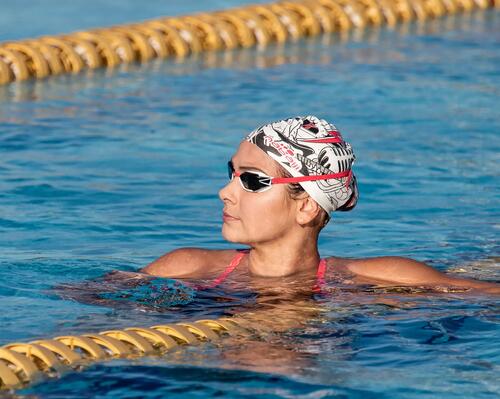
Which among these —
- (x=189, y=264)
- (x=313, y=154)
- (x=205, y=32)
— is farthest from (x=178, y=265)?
(x=205, y=32)

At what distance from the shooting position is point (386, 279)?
4.90 metres

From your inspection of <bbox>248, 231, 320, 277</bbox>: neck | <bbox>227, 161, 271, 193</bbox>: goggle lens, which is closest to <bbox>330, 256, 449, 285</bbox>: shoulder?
<bbox>248, 231, 320, 277</bbox>: neck

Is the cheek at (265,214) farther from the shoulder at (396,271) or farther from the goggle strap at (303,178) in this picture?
the shoulder at (396,271)

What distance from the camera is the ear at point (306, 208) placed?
4828mm

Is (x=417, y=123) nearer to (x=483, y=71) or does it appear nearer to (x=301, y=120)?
(x=483, y=71)

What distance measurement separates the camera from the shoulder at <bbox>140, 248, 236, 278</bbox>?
5141 millimetres

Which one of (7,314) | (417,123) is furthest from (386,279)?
(417,123)

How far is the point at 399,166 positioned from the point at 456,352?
330cm

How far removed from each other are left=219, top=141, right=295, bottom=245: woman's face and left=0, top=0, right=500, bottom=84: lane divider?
4.84m

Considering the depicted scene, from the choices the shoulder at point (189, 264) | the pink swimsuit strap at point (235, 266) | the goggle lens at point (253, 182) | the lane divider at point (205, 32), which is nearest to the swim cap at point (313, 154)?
the goggle lens at point (253, 182)

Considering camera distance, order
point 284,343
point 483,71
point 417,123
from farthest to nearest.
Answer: point 483,71, point 417,123, point 284,343

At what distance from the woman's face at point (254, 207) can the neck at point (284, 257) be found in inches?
3.5

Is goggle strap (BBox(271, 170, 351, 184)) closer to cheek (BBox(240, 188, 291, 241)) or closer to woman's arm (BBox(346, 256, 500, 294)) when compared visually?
cheek (BBox(240, 188, 291, 241))

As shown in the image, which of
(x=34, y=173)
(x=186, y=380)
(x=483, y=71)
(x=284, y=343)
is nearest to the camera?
(x=186, y=380)
